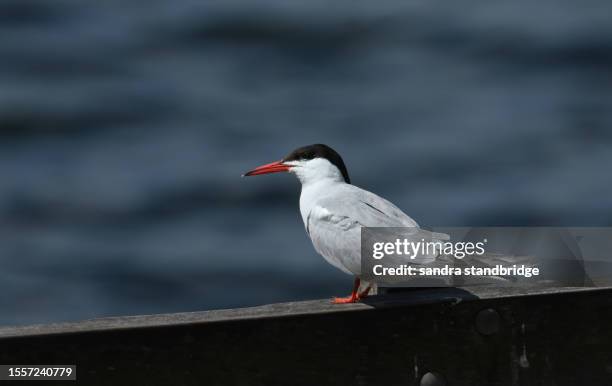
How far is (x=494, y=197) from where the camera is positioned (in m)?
10.8

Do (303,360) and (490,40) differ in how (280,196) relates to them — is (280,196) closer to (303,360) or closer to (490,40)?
(490,40)

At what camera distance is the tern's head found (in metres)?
5.38

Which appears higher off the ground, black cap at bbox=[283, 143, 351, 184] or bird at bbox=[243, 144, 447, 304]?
black cap at bbox=[283, 143, 351, 184]

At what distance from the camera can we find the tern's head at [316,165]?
5383 millimetres

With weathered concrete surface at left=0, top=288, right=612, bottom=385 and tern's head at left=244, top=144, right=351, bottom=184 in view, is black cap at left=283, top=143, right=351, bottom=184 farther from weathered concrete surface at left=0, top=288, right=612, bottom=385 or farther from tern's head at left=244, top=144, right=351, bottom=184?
weathered concrete surface at left=0, top=288, right=612, bottom=385

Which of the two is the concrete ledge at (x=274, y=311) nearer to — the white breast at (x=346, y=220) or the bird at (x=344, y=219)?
the bird at (x=344, y=219)

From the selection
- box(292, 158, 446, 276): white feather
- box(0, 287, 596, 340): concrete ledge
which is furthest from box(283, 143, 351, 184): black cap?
box(0, 287, 596, 340): concrete ledge

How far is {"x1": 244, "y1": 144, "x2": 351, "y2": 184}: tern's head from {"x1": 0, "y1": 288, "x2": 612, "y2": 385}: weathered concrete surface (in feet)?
6.84
